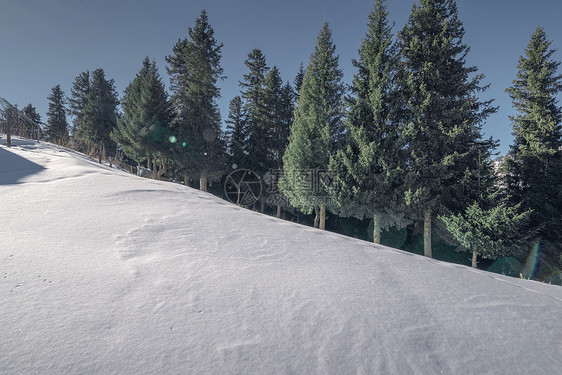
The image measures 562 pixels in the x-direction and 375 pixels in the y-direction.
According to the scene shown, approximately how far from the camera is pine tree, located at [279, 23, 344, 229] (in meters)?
13.0

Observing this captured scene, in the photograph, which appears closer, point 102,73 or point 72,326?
point 72,326

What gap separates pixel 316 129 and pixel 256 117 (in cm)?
1074

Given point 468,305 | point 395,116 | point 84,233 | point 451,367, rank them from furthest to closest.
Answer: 1. point 395,116
2. point 84,233
3. point 468,305
4. point 451,367

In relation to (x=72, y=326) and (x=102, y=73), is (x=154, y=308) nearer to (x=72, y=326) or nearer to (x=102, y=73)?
(x=72, y=326)

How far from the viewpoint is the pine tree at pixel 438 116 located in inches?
412

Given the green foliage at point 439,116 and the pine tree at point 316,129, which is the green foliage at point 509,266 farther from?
the pine tree at point 316,129

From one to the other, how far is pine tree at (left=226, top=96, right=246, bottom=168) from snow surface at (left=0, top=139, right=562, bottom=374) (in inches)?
791

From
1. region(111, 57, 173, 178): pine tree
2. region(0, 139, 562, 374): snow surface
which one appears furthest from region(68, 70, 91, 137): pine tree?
region(0, 139, 562, 374): snow surface

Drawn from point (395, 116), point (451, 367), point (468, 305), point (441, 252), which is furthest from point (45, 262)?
point (441, 252)

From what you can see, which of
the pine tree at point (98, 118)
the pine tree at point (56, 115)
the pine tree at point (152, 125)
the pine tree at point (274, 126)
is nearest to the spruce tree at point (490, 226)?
the pine tree at point (274, 126)

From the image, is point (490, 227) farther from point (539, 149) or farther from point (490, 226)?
point (539, 149)

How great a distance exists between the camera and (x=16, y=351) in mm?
1397

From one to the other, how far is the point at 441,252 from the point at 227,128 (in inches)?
864

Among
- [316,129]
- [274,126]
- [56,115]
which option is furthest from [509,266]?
[56,115]
